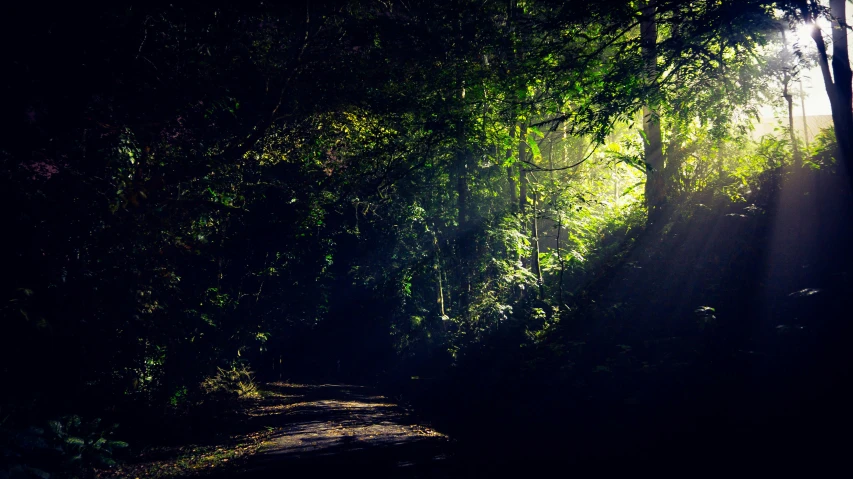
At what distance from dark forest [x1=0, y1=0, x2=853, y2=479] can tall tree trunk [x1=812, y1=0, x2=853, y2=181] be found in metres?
0.04

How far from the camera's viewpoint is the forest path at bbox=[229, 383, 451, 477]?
353 inches

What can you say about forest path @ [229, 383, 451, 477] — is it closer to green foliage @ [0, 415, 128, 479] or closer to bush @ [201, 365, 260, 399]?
bush @ [201, 365, 260, 399]

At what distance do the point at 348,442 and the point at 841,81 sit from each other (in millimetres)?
11360

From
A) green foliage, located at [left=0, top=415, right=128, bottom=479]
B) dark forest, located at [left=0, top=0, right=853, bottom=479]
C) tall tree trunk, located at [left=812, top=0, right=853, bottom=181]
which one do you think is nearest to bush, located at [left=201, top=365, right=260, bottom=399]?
dark forest, located at [left=0, top=0, right=853, bottom=479]

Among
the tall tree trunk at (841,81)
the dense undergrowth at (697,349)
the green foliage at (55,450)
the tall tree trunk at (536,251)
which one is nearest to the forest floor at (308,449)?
the green foliage at (55,450)

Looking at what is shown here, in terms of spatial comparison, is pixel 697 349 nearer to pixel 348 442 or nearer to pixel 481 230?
pixel 348 442

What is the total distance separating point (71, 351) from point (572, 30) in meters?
12.6

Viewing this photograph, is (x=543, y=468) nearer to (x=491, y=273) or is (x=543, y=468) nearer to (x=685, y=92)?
(x=685, y=92)

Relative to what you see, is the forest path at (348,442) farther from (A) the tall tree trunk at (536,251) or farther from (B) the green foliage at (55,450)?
(A) the tall tree trunk at (536,251)

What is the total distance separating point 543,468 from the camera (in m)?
7.94

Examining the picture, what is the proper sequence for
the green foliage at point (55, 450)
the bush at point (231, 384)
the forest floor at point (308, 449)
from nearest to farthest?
the green foliage at point (55, 450) → the forest floor at point (308, 449) → the bush at point (231, 384)

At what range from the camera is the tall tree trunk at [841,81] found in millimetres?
7363

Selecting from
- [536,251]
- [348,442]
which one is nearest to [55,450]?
[348,442]

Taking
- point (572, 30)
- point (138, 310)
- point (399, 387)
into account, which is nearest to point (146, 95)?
point (138, 310)
